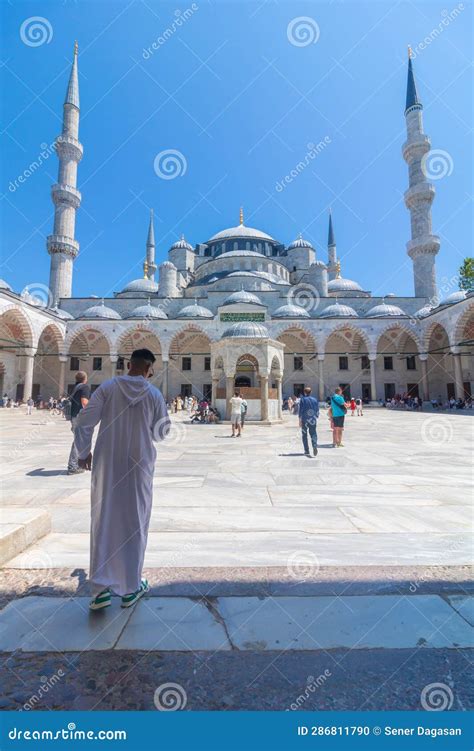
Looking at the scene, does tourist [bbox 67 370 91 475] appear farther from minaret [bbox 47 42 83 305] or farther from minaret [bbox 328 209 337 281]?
minaret [bbox 328 209 337 281]

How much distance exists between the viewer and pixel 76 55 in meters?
30.8

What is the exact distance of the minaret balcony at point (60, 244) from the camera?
2820 cm

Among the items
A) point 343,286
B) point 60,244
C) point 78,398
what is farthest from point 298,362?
point 78,398

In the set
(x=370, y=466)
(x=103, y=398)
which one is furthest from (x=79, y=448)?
(x=370, y=466)

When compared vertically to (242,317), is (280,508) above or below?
below

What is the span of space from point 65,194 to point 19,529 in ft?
102

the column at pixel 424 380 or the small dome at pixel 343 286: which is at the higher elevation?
the small dome at pixel 343 286

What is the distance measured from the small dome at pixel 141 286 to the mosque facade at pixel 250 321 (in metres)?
1.65

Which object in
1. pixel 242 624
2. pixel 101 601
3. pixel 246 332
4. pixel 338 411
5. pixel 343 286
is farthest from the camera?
pixel 343 286

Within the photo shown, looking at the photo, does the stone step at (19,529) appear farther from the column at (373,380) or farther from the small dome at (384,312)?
the small dome at (384,312)

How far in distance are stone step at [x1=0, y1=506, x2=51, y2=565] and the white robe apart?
863mm

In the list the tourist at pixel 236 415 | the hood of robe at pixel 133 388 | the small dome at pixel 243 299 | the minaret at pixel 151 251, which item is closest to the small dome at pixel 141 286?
the minaret at pixel 151 251

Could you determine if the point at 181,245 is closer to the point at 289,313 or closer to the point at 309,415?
the point at 289,313

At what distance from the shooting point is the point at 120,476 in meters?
2.14
